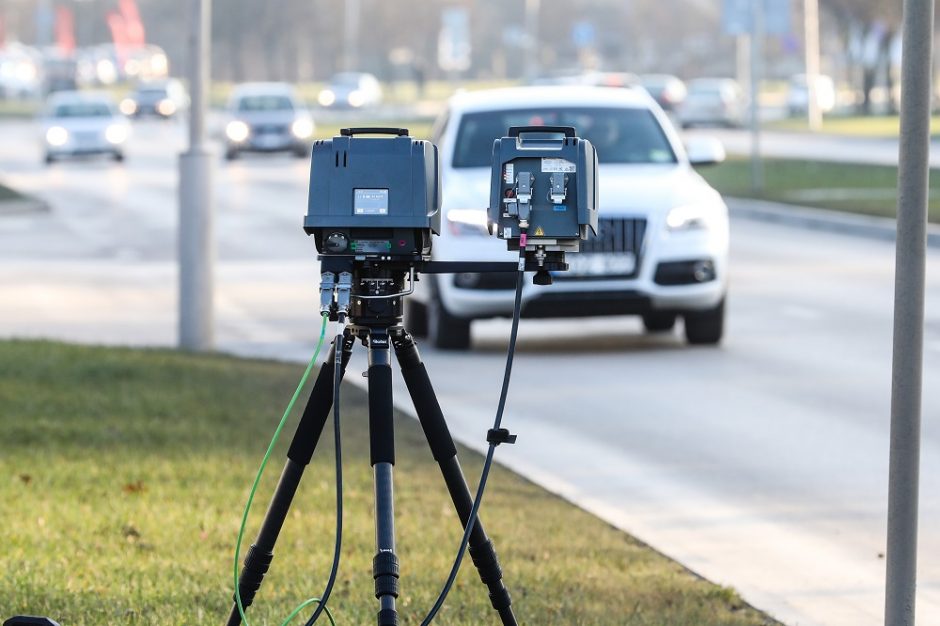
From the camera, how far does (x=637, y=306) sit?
1254cm

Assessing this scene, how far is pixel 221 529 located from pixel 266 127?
120 ft

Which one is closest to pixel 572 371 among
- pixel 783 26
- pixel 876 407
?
pixel 876 407

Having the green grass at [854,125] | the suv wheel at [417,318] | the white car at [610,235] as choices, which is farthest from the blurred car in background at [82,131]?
the white car at [610,235]

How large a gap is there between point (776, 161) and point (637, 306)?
26301 millimetres

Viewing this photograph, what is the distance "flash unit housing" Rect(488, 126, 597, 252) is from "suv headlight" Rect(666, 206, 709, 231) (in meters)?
8.32

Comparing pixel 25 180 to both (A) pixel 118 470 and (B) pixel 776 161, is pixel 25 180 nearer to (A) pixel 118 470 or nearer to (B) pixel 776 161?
(B) pixel 776 161

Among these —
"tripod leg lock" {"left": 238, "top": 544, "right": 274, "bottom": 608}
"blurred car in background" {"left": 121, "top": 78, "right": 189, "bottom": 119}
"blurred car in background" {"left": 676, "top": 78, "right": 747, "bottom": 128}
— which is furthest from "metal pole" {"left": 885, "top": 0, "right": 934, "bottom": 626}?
"blurred car in background" {"left": 121, "top": 78, "right": 189, "bottom": 119}

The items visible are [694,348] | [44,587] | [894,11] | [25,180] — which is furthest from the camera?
[894,11]

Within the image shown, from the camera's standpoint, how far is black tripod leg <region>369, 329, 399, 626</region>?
4.04 meters

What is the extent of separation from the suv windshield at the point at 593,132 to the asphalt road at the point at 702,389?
124 centimetres

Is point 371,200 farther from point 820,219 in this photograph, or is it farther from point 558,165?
point 820,219

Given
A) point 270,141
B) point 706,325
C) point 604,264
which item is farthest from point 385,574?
point 270,141

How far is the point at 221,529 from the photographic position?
6.89m

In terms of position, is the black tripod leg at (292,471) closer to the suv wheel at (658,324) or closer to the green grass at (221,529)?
the green grass at (221,529)
